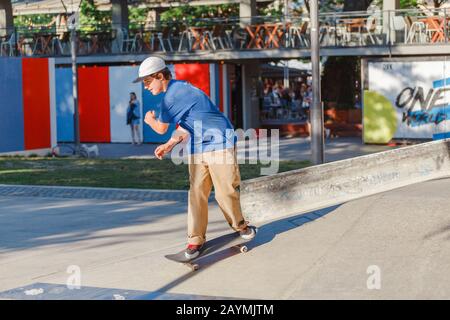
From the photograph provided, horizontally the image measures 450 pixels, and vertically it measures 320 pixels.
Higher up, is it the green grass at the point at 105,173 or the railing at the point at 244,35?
the railing at the point at 244,35

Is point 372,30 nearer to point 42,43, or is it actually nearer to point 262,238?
point 42,43

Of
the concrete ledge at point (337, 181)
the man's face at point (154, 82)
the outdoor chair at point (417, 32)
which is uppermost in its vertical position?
the outdoor chair at point (417, 32)

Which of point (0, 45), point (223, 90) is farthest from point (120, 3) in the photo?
point (223, 90)

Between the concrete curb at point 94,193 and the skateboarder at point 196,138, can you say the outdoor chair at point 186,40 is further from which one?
the skateboarder at point 196,138

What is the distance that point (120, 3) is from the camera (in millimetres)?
35656

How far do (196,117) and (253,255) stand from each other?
4.66 ft

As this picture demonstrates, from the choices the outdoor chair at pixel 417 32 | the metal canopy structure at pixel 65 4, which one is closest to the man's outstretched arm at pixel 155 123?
the outdoor chair at pixel 417 32

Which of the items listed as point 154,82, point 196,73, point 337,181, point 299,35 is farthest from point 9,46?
point 154,82

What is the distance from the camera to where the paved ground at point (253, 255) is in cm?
675

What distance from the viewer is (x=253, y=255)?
7977mm

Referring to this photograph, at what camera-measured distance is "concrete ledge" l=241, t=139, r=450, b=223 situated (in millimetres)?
9508

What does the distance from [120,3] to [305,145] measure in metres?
12.6

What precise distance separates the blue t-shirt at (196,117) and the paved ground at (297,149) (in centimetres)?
1378
